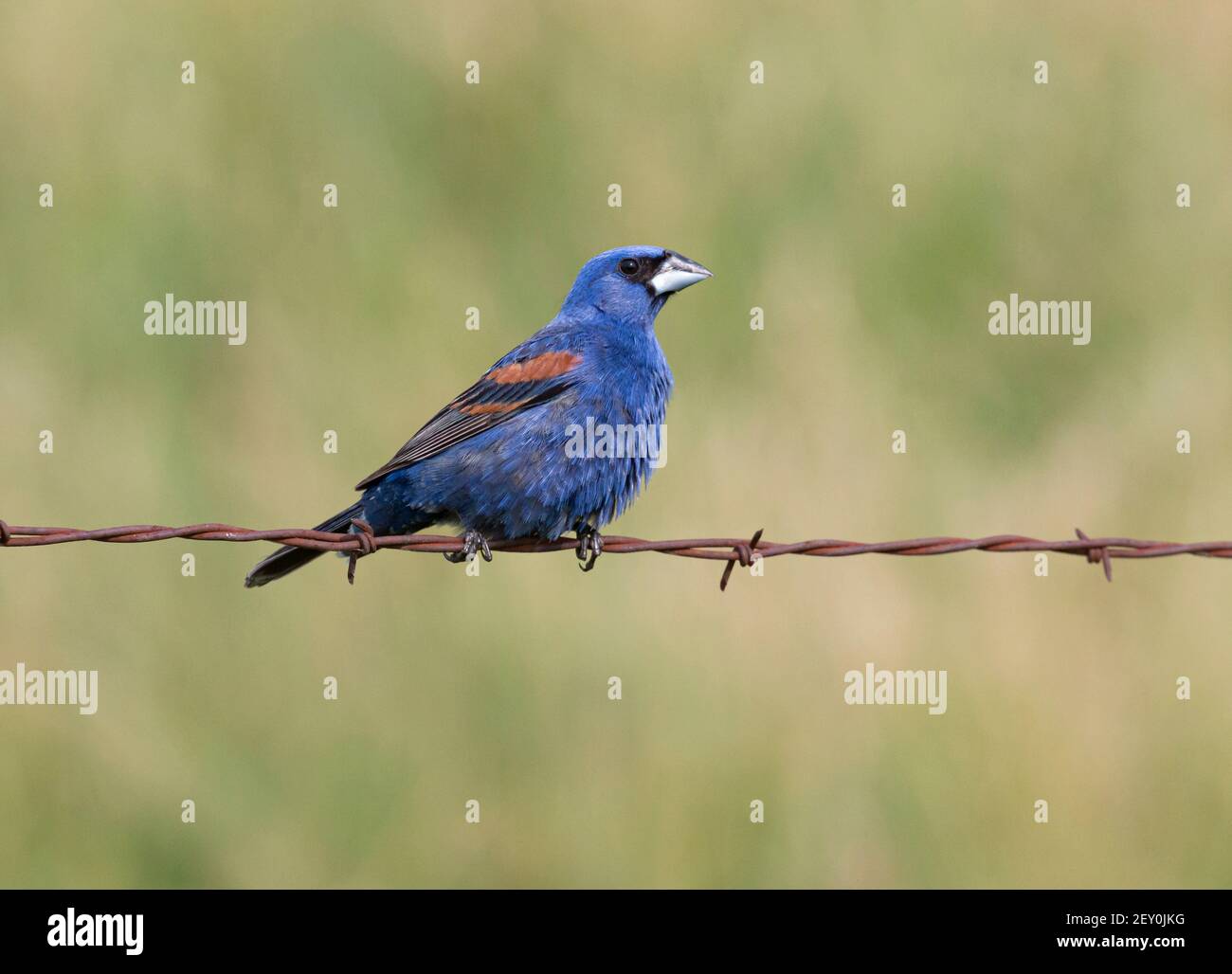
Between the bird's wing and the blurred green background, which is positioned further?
the blurred green background

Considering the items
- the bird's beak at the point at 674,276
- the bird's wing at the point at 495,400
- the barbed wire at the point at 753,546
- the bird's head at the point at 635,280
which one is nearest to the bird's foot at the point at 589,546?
the bird's wing at the point at 495,400

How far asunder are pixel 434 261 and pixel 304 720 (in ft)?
10.8

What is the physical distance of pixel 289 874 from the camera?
779cm

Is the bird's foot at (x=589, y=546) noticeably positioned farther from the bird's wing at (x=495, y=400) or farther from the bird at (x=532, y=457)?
the bird's wing at (x=495, y=400)

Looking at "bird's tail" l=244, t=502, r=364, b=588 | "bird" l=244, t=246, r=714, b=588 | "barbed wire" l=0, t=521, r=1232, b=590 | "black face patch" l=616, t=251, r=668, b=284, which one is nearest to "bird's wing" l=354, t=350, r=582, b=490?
"bird" l=244, t=246, r=714, b=588

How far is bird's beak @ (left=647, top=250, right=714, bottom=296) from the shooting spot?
711 cm

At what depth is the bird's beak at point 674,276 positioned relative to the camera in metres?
7.11

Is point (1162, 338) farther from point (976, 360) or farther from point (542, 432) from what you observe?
point (542, 432)

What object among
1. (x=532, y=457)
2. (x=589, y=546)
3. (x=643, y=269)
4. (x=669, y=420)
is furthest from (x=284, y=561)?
(x=669, y=420)

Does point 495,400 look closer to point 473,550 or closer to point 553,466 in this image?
point 553,466

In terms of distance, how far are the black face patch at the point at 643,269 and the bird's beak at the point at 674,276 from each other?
0.02 metres

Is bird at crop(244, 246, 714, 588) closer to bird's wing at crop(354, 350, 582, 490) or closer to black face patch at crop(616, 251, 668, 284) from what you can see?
bird's wing at crop(354, 350, 582, 490)

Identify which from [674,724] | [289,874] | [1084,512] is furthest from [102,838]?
[1084,512]

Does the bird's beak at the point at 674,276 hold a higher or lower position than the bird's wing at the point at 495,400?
higher
